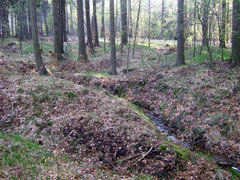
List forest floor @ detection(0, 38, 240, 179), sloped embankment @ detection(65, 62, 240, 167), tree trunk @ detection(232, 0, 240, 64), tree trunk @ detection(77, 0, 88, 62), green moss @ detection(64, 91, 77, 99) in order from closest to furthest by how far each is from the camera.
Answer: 1. forest floor @ detection(0, 38, 240, 179)
2. sloped embankment @ detection(65, 62, 240, 167)
3. green moss @ detection(64, 91, 77, 99)
4. tree trunk @ detection(232, 0, 240, 64)
5. tree trunk @ detection(77, 0, 88, 62)

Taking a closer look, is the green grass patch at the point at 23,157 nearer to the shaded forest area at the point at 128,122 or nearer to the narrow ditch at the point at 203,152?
the shaded forest area at the point at 128,122

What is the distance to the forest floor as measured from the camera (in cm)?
714

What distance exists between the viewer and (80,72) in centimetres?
1817

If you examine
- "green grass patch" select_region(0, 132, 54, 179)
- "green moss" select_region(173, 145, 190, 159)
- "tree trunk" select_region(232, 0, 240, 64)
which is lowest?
"green moss" select_region(173, 145, 190, 159)

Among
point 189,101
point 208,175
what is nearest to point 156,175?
point 208,175

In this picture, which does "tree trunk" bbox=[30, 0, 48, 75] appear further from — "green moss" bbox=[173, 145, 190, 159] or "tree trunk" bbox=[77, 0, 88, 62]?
"green moss" bbox=[173, 145, 190, 159]

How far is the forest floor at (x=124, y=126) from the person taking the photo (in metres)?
7.14

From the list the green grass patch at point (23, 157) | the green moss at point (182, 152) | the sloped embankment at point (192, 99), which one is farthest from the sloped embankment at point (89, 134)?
the sloped embankment at point (192, 99)

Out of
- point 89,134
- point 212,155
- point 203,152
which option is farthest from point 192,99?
point 89,134

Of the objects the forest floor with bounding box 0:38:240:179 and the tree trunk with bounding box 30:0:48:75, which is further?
the tree trunk with bounding box 30:0:48:75

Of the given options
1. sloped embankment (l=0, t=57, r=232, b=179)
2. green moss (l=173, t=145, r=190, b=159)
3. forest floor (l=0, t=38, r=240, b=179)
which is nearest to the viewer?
forest floor (l=0, t=38, r=240, b=179)

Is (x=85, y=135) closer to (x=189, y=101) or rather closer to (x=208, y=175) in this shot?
(x=208, y=175)

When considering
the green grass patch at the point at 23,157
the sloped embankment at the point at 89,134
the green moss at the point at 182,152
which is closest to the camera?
the green grass patch at the point at 23,157

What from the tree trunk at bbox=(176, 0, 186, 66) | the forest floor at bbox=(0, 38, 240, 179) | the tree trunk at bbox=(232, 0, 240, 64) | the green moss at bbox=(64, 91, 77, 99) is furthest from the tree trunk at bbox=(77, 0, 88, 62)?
the tree trunk at bbox=(232, 0, 240, 64)
